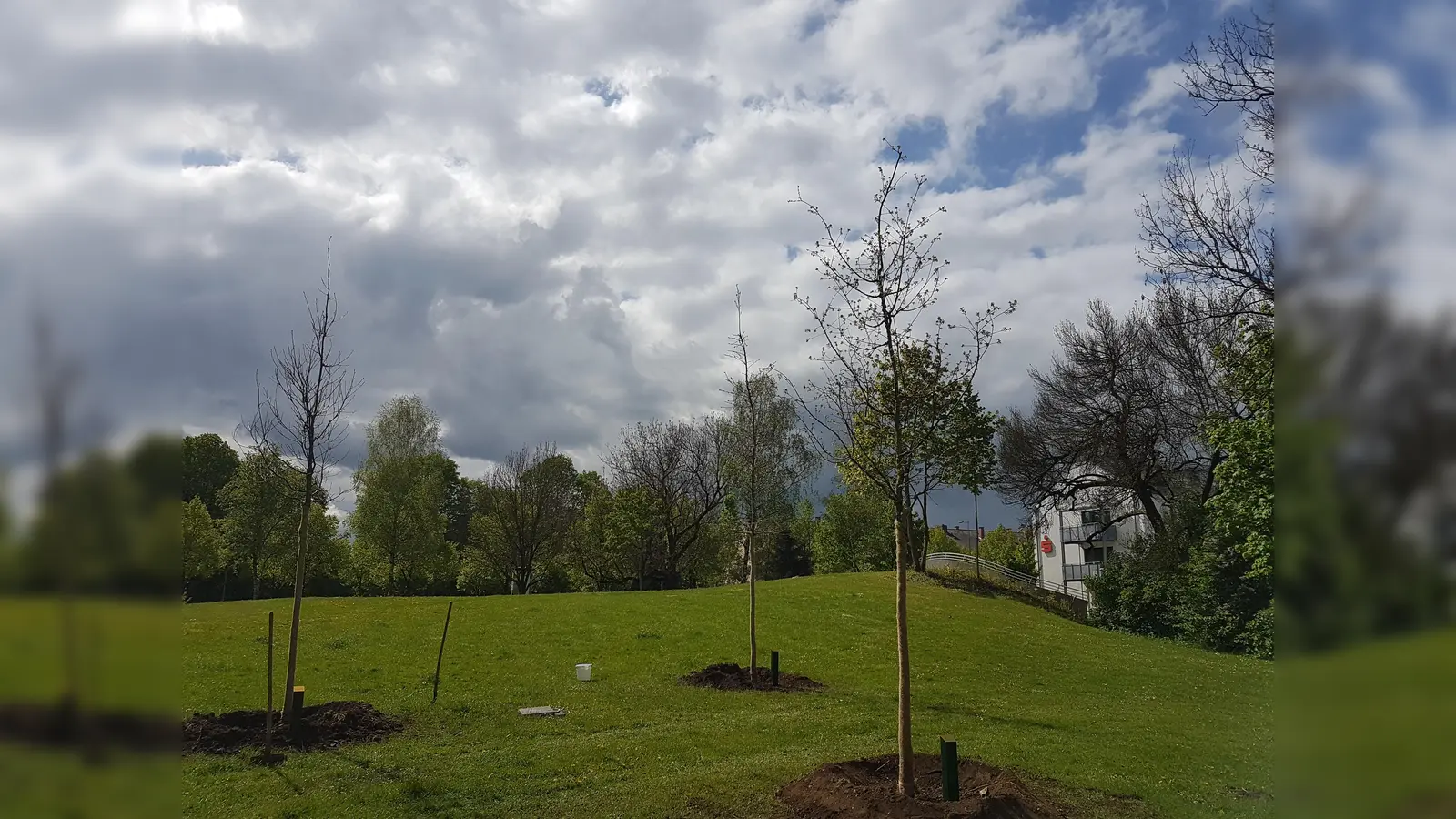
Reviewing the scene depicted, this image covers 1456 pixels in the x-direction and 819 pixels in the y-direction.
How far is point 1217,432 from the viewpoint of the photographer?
2108 centimetres

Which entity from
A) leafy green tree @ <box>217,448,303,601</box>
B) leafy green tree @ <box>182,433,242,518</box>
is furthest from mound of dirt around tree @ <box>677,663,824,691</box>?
leafy green tree @ <box>182,433,242,518</box>

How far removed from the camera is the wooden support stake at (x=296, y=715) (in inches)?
490

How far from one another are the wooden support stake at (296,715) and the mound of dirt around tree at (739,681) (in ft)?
25.1

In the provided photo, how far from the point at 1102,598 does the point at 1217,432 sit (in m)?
18.2

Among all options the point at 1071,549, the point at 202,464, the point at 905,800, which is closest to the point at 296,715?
the point at 905,800

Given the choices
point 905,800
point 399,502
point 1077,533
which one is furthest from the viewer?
point 1077,533

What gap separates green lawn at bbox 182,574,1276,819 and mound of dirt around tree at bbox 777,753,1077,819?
57cm

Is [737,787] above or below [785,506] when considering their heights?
below

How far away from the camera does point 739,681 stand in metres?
17.9
